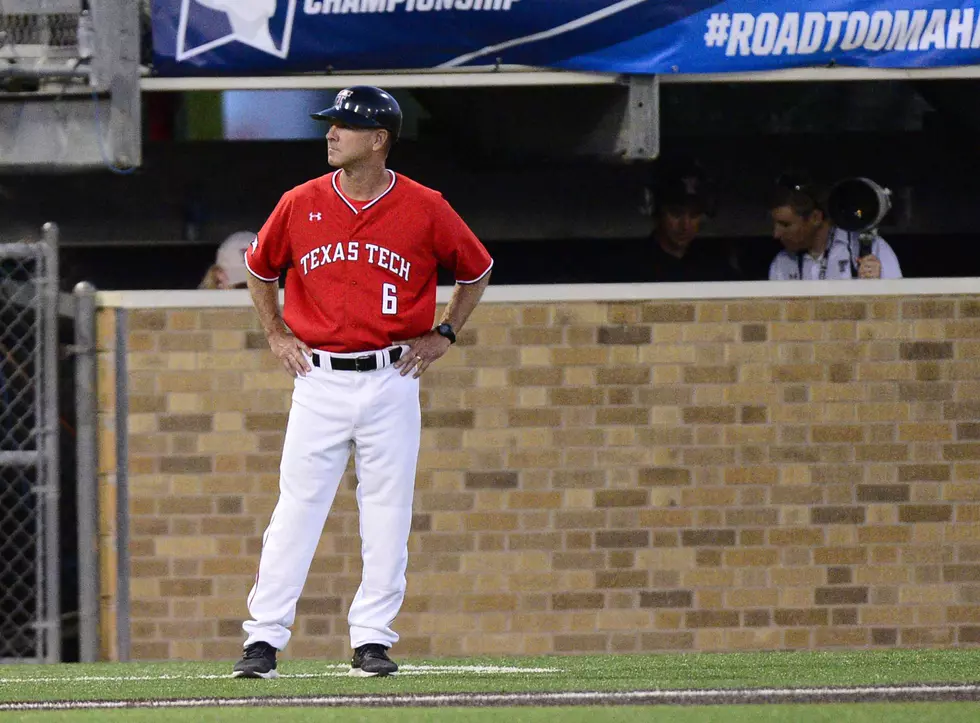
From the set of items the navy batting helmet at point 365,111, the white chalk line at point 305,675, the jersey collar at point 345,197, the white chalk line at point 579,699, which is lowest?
the white chalk line at point 305,675

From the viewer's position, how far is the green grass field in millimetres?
4820

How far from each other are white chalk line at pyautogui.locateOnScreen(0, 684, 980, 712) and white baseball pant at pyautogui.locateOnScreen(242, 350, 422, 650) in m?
0.68

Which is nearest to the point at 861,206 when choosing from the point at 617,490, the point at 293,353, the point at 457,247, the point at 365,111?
the point at 617,490

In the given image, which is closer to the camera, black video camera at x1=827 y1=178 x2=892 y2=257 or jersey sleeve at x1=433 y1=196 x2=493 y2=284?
jersey sleeve at x1=433 y1=196 x2=493 y2=284

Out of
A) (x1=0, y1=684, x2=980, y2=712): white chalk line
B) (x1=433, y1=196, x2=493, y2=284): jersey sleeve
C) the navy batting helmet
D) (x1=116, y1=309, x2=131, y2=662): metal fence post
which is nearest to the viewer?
(x1=0, y1=684, x2=980, y2=712): white chalk line

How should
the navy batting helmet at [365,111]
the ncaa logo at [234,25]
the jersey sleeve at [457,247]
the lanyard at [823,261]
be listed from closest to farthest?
the navy batting helmet at [365,111] < the jersey sleeve at [457,247] < the lanyard at [823,261] < the ncaa logo at [234,25]

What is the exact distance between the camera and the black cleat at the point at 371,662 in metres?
6.06

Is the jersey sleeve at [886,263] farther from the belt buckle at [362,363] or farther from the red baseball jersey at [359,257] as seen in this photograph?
the belt buckle at [362,363]

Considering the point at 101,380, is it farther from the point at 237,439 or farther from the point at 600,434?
the point at 600,434

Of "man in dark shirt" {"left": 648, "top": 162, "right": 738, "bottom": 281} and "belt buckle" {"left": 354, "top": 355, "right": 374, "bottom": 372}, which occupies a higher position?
"man in dark shirt" {"left": 648, "top": 162, "right": 738, "bottom": 281}

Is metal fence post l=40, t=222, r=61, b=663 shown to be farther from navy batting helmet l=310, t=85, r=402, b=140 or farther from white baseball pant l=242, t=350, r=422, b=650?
navy batting helmet l=310, t=85, r=402, b=140

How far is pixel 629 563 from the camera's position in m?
8.48

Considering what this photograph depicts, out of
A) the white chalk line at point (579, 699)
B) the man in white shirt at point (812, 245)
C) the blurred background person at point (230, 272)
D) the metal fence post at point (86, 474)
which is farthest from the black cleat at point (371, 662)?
the man in white shirt at point (812, 245)

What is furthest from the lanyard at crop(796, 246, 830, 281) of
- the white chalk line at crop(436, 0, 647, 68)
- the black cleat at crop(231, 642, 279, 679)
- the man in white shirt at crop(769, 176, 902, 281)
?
the black cleat at crop(231, 642, 279, 679)
